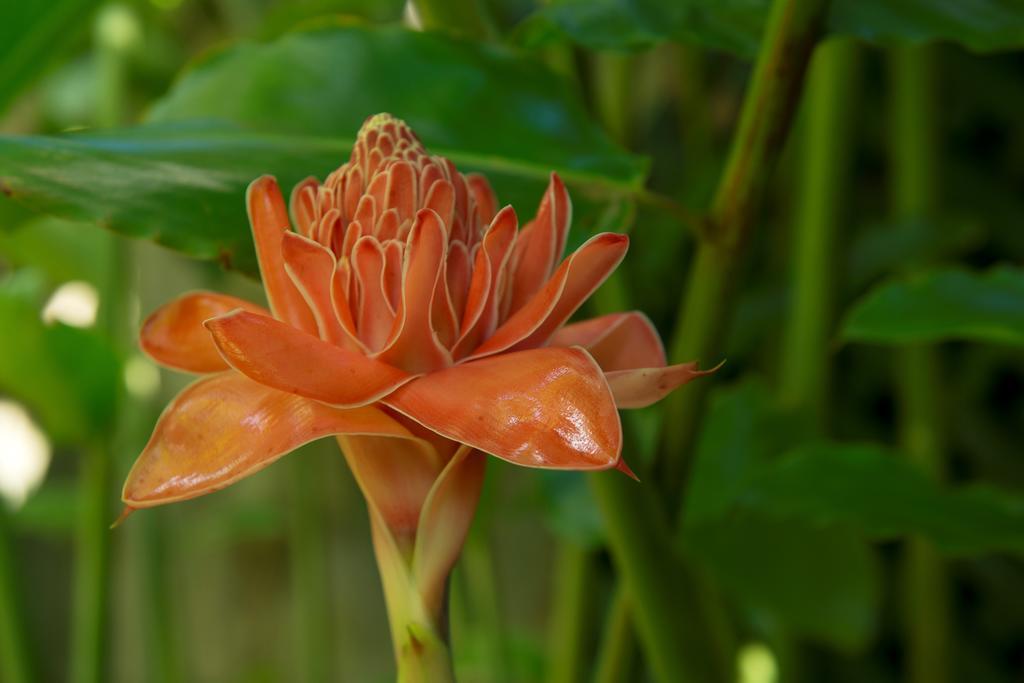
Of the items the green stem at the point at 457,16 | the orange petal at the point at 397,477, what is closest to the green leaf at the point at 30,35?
the green stem at the point at 457,16

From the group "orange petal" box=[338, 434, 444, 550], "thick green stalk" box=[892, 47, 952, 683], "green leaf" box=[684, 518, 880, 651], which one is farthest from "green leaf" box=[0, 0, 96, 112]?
"thick green stalk" box=[892, 47, 952, 683]

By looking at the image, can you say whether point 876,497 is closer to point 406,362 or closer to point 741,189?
point 741,189

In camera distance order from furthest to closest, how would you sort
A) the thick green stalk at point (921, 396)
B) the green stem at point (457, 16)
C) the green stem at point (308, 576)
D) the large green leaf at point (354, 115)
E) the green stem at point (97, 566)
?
the green stem at point (308, 576) < the thick green stalk at point (921, 396) < the green stem at point (97, 566) < the green stem at point (457, 16) < the large green leaf at point (354, 115)

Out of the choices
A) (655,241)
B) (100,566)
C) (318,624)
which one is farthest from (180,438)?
(318,624)

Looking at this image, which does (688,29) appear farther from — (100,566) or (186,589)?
(186,589)

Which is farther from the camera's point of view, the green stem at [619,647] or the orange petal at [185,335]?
the green stem at [619,647]

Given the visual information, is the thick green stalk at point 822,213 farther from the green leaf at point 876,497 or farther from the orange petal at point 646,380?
the orange petal at point 646,380

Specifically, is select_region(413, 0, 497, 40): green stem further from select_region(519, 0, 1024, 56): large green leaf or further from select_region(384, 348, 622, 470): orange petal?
select_region(384, 348, 622, 470): orange petal
